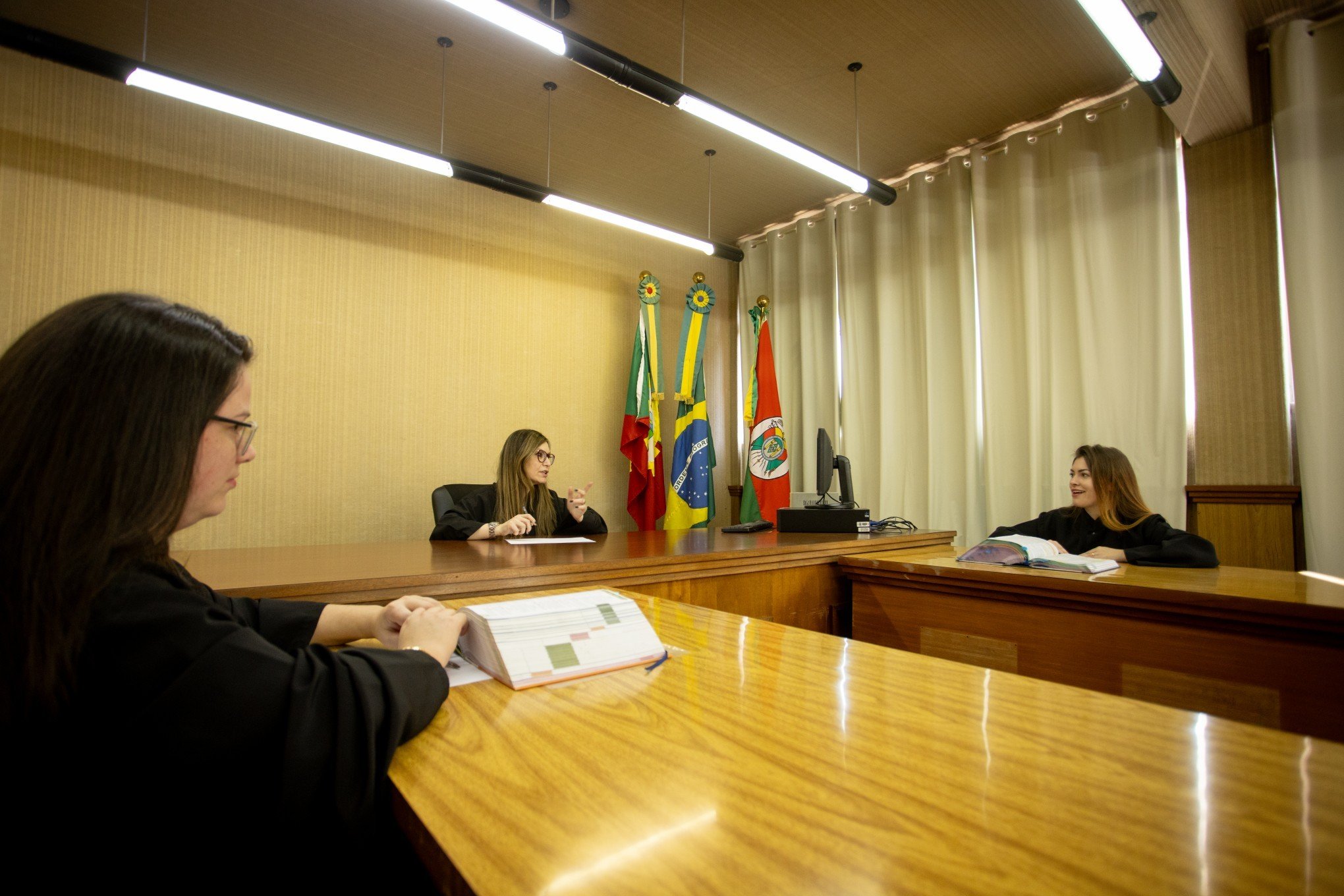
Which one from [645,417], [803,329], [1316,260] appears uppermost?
[803,329]

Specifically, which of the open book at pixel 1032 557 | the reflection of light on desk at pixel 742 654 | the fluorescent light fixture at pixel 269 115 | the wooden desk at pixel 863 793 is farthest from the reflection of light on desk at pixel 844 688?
the fluorescent light fixture at pixel 269 115

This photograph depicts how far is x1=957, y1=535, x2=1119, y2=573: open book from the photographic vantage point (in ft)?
6.14

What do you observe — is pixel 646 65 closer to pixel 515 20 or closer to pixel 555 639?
→ pixel 515 20

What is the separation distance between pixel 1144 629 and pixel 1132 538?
1.19 meters

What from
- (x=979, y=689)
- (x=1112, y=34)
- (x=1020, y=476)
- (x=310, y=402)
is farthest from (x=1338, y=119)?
(x=310, y=402)

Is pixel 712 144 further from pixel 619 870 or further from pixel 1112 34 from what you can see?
pixel 619 870

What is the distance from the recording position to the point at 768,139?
2.85m

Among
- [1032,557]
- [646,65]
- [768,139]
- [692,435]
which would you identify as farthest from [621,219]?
[1032,557]

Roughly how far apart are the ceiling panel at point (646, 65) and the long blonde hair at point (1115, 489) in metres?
1.99

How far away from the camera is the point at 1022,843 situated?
46 cm

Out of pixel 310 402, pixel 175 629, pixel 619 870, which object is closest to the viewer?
pixel 619 870

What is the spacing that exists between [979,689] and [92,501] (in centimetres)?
98

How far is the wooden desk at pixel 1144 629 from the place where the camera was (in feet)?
4.37

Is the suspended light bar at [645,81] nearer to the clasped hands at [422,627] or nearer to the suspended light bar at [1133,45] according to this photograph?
the suspended light bar at [1133,45]
